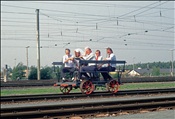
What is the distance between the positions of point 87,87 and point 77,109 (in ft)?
17.9

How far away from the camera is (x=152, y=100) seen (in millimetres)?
11984

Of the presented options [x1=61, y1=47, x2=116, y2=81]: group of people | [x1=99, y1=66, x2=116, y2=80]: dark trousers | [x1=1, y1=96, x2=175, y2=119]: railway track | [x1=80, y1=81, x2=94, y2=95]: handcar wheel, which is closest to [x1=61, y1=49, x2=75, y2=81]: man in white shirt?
[x1=61, y1=47, x2=116, y2=81]: group of people

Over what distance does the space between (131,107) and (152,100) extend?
1722mm

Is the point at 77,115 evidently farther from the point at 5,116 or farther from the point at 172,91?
the point at 172,91

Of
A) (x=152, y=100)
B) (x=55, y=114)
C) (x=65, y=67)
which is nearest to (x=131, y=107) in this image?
(x=152, y=100)

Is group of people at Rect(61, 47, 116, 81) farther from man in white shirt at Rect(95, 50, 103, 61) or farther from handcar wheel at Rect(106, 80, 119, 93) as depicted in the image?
handcar wheel at Rect(106, 80, 119, 93)

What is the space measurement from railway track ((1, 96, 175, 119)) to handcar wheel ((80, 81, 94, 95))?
395 centimetres

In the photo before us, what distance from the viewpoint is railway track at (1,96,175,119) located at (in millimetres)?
9023

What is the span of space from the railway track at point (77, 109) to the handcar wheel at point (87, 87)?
3948 millimetres

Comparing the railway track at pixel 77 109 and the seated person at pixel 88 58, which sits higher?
the seated person at pixel 88 58

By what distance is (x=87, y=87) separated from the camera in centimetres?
1518

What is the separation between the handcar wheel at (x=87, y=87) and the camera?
15.0 m

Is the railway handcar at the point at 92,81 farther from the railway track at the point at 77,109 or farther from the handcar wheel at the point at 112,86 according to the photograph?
the railway track at the point at 77,109

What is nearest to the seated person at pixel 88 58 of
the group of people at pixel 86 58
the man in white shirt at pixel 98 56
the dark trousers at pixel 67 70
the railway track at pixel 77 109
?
the group of people at pixel 86 58
